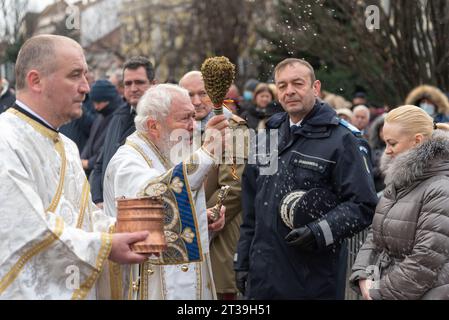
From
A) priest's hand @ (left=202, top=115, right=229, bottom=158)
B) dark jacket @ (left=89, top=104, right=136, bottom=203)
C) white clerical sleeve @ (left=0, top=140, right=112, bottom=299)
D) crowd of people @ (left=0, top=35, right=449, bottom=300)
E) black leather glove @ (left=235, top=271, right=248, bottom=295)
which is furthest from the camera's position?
dark jacket @ (left=89, top=104, right=136, bottom=203)

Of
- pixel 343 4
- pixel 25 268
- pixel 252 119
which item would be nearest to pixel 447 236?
pixel 25 268

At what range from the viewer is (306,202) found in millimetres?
6398

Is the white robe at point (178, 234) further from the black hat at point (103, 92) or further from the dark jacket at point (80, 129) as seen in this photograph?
the dark jacket at point (80, 129)

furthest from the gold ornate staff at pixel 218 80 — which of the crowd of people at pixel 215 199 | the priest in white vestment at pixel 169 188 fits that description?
the priest in white vestment at pixel 169 188

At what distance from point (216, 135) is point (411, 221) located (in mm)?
1379

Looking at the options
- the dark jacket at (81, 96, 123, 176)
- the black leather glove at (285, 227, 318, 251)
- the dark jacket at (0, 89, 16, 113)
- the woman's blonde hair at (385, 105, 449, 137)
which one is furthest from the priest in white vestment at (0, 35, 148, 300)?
the dark jacket at (0, 89, 16, 113)

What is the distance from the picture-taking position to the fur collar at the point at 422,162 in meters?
5.75

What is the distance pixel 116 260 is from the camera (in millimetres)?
4516

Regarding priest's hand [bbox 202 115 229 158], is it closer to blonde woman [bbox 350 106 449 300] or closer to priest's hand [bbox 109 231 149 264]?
priest's hand [bbox 109 231 149 264]

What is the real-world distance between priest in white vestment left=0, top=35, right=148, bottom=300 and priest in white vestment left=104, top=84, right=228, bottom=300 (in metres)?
0.57

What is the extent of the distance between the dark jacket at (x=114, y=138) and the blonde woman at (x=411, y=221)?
2996 mm

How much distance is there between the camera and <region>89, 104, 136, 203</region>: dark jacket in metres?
8.43

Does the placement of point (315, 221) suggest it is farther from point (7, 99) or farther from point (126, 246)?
point (7, 99)

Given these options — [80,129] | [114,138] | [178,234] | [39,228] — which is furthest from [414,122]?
[80,129]
